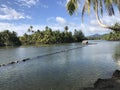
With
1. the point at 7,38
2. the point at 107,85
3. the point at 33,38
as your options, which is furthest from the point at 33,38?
the point at 107,85

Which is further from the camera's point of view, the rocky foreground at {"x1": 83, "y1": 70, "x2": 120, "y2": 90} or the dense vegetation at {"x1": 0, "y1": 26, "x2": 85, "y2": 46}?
the dense vegetation at {"x1": 0, "y1": 26, "x2": 85, "y2": 46}

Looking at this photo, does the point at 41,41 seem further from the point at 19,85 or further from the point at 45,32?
the point at 19,85

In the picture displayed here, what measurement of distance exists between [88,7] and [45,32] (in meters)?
141

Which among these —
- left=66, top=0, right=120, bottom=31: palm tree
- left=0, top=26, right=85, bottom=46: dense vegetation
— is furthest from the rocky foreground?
left=0, top=26, right=85, bottom=46: dense vegetation

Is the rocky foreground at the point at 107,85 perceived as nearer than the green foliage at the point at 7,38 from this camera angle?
Yes

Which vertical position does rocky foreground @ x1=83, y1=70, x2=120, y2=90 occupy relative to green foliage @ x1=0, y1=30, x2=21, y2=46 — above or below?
below

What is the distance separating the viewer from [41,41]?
147625 mm

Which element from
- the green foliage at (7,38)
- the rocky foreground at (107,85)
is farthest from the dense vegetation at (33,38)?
the rocky foreground at (107,85)

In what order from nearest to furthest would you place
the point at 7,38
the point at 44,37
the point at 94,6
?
the point at 94,6 < the point at 7,38 < the point at 44,37

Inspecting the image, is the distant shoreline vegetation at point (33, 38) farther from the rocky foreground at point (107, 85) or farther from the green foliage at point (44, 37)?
the rocky foreground at point (107, 85)

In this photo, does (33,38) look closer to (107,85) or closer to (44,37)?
(44,37)

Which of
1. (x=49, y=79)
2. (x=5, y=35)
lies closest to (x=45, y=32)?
(x=5, y=35)

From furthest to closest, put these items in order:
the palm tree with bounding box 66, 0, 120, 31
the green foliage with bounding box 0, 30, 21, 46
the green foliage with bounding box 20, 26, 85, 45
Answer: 1. the green foliage with bounding box 20, 26, 85, 45
2. the green foliage with bounding box 0, 30, 21, 46
3. the palm tree with bounding box 66, 0, 120, 31

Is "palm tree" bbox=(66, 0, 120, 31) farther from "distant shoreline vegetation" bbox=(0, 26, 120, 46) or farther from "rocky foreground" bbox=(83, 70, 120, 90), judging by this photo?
"distant shoreline vegetation" bbox=(0, 26, 120, 46)
